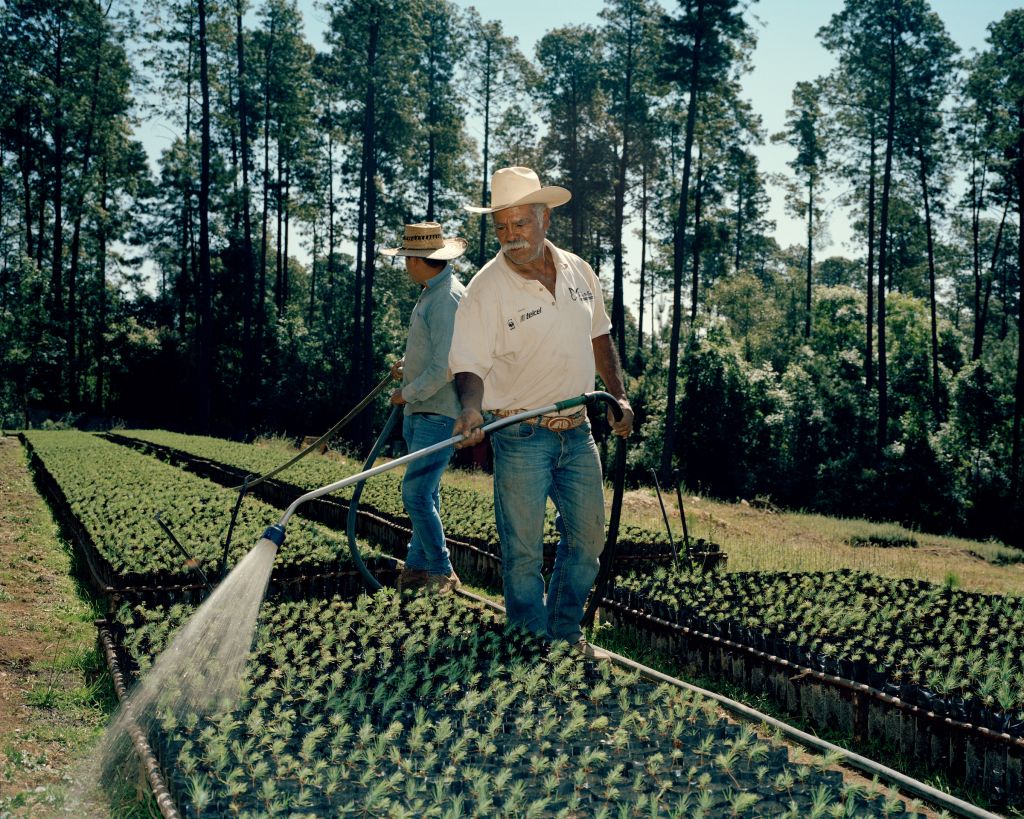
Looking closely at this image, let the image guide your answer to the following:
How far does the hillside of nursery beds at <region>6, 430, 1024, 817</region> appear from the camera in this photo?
3221 mm

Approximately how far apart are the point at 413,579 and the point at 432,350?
1733mm

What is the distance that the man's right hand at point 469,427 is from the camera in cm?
441

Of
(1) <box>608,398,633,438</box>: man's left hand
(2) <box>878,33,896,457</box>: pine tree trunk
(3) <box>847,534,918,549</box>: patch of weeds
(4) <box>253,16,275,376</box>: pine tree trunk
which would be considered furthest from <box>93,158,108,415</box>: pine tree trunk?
(1) <box>608,398,633,438</box>: man's left hand

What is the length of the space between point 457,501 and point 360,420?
17229 mm

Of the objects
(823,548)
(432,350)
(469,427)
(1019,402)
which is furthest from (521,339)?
(1019,402)

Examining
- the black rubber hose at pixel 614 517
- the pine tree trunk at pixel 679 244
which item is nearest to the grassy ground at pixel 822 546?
the black rubber hose at pixel 614 517

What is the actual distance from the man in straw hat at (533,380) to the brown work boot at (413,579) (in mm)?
1636

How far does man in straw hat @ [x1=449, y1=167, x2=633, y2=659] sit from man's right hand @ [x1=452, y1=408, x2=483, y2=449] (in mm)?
34

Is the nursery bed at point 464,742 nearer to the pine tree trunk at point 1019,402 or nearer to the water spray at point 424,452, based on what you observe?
the water spray at point 424,452

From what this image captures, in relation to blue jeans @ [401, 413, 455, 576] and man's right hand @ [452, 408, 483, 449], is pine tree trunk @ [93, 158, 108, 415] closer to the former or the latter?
blue jeans @ [401, 413, 455, 576]

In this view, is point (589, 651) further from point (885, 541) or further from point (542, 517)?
point (885, 541)

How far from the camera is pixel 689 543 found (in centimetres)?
879

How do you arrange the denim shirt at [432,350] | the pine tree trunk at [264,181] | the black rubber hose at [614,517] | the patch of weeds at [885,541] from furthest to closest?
the pine tree trunk at [264,181] < the patch of weeds at [885,541] < the denim shirt at [432,350] < the black rubber hose at [614,517]

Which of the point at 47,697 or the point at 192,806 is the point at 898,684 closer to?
the point at 192,806
